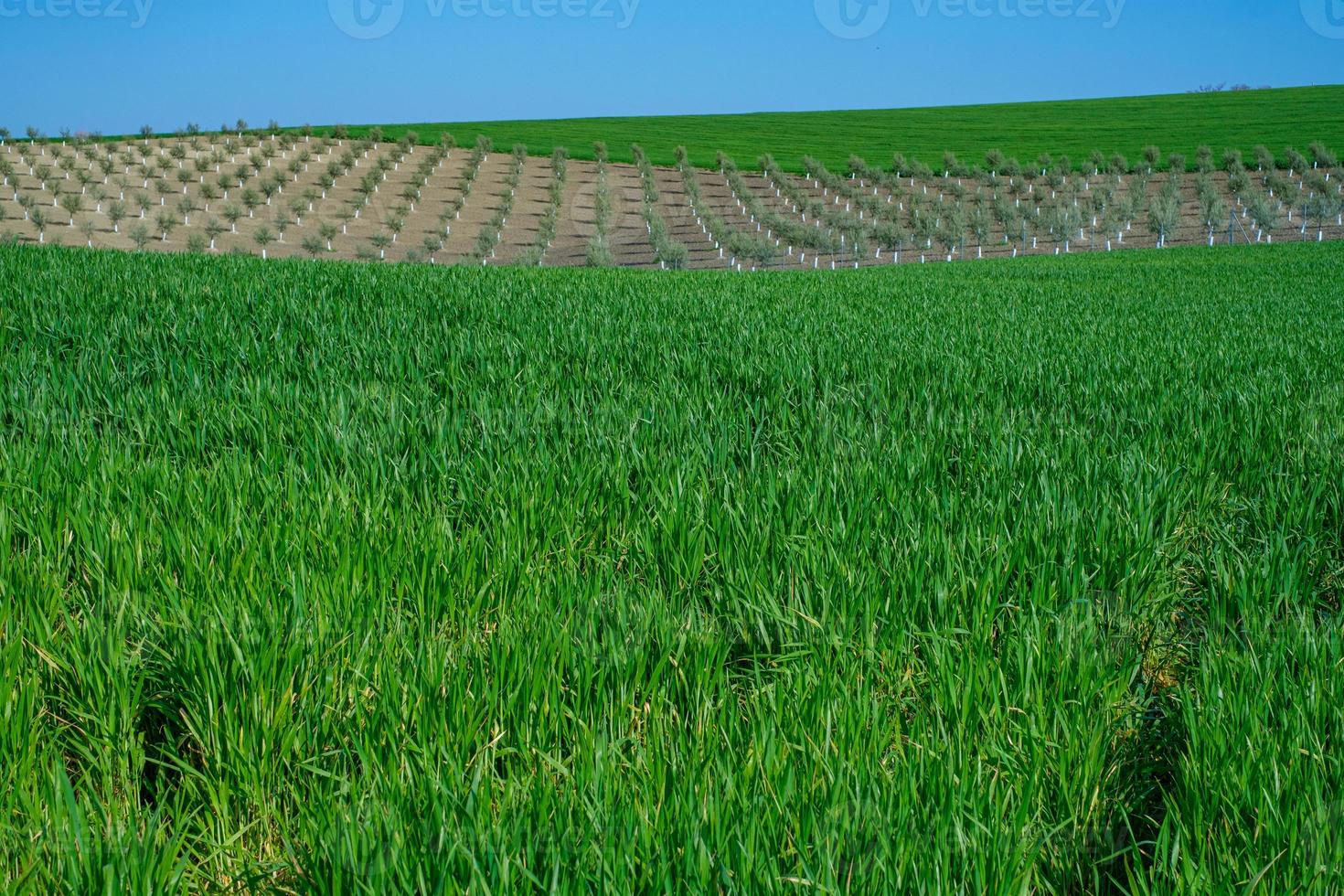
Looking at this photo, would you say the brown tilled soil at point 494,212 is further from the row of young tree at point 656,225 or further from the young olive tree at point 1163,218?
the young olive tree at point 1163,218

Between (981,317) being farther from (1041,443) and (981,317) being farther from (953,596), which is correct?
(953,596)

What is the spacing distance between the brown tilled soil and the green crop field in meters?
38.5

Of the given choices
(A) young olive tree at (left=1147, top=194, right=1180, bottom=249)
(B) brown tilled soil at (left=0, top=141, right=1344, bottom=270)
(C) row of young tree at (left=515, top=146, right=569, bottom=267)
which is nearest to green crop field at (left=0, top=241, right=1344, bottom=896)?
(C) row of young tree at (left=515, top=146, right=569, bottom=267)

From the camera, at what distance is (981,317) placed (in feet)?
31.9

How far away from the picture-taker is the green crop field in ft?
4.42

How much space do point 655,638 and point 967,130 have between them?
88862 millimetres

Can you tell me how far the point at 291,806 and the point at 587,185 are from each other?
5889 centimetres

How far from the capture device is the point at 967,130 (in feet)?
268

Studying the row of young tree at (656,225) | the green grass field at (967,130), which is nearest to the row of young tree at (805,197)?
the row of young tree at (656,225)

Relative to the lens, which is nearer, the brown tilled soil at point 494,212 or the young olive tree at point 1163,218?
the brown tilled soil at point 494,212

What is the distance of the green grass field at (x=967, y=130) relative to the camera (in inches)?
2744


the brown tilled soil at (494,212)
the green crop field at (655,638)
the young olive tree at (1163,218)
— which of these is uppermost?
the green crop field at (655,638)

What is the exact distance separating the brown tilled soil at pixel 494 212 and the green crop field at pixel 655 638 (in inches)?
1514

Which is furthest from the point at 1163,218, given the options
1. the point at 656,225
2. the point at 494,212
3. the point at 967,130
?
the point at 967,130
